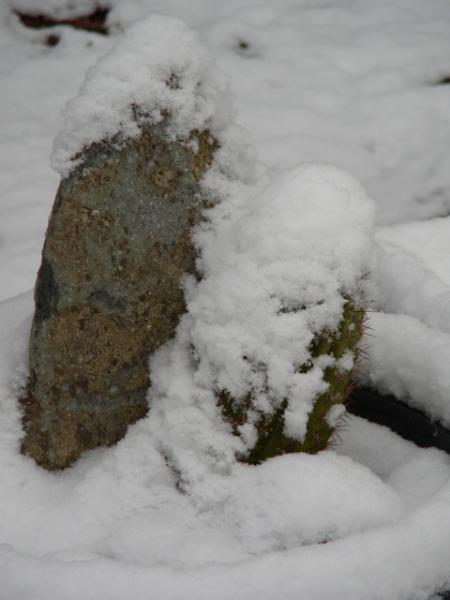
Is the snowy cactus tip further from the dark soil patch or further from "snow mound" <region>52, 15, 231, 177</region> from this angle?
the dark soil patch

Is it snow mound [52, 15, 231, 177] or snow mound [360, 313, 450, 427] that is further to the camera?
snow mound [360, 313, 450, 427]

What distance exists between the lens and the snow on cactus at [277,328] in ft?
3.80

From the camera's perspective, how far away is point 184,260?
129 cm

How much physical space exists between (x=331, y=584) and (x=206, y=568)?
15cm

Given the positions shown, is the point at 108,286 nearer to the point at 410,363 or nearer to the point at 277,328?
the point at 277,328

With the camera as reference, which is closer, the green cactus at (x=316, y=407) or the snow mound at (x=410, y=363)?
the green cactus at (x=316, y=407)

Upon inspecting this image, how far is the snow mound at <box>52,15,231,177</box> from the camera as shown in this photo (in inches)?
46.8

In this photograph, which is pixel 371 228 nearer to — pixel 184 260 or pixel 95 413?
pixel 184 260

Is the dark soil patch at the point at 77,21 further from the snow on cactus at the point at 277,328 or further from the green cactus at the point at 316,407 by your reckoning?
the green cactus at the point at 316,407

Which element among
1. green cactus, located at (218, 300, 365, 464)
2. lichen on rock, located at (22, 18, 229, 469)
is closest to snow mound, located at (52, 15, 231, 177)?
lichen on rock, located at (22, 18, 229, 469)

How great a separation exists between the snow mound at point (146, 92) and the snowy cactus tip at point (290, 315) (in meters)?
0.19

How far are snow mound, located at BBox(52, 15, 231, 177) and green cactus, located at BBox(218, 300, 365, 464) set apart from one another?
0.39m

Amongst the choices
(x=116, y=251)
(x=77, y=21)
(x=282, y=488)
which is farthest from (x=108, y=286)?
(x=77, y=21)

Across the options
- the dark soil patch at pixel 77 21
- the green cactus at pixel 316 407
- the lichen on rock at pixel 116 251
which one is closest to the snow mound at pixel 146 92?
the lichen on rock at pixel 116 251
